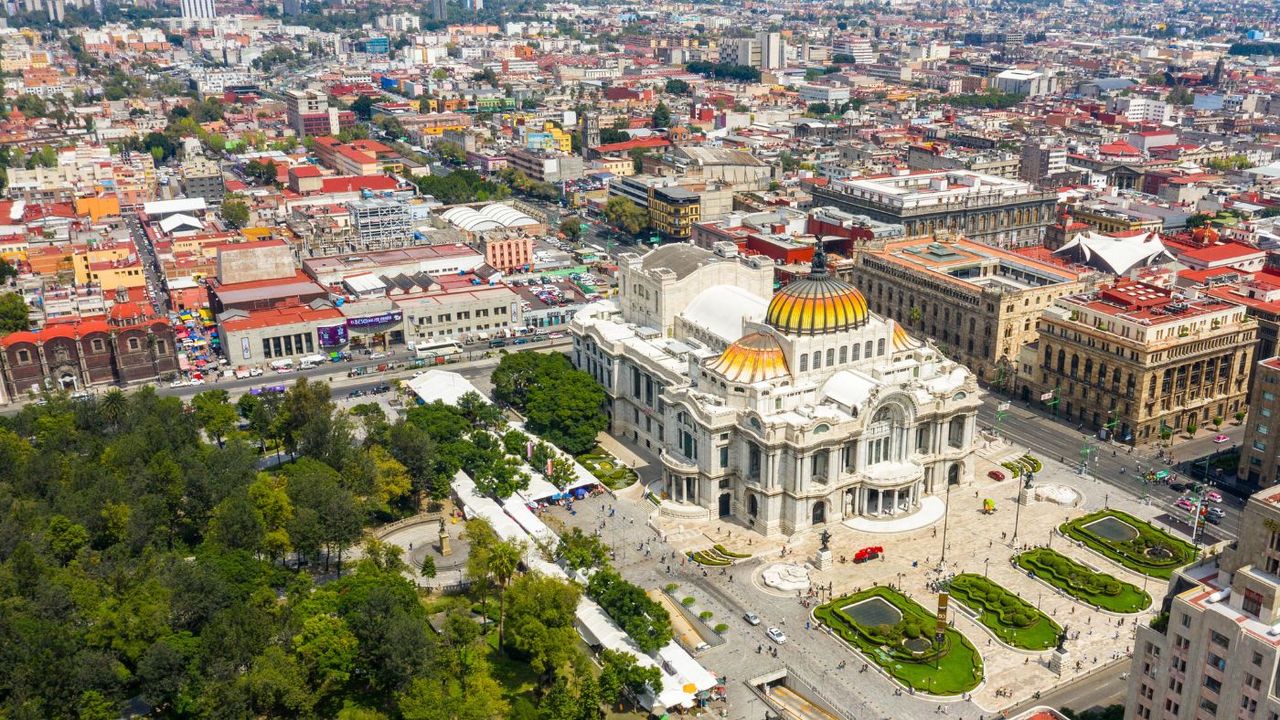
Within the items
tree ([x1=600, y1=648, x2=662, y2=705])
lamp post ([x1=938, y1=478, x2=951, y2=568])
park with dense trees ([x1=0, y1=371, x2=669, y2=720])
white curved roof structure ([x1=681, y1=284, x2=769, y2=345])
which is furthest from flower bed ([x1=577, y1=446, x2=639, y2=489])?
tree ([x1=600, y1=648, x2=662, y2=705])

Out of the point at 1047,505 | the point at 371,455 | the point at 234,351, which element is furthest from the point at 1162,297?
the point at 234,351

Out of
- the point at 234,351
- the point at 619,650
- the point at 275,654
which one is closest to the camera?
the point at 275,654

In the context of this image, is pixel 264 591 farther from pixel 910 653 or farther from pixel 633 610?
pixel 910 653

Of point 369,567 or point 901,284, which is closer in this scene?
point 369,567

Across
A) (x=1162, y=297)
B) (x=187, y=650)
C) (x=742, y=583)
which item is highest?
(x=1162, y=297)

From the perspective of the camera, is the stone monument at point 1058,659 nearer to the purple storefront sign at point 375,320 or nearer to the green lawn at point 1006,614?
the green lawn at point 1006,614

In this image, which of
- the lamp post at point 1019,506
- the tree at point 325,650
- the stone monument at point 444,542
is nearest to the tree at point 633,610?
the stone monument at point 444,542

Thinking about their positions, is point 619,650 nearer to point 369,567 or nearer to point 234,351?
point 369,567
